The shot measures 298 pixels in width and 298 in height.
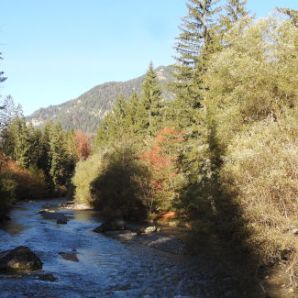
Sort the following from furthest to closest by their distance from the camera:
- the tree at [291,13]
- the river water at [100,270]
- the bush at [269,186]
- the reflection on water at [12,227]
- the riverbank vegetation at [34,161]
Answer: the riverbank vegetation at [34,161]
the reflection on water at [12,227]
the tree at [291,13]
the river water at [100,270]
the bush at [269,186]

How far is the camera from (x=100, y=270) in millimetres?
22875

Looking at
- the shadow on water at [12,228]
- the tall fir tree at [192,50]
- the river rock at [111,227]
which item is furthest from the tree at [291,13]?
the shadow on water at [12,228]

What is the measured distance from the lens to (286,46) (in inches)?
925

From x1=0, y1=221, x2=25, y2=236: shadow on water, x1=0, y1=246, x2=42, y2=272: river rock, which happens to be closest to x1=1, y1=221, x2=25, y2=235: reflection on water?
x1=0, y1=221, x2=25, y2=236: shadow on water

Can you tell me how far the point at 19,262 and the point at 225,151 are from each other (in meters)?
13.0

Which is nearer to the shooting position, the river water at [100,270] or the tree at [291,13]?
the river water at [100,270]

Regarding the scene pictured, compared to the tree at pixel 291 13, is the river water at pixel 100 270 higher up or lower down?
lower down

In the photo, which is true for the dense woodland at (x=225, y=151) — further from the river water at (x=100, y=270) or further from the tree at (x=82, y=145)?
the tree at (x=82, y=145)

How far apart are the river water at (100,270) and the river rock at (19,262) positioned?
29.9 inches

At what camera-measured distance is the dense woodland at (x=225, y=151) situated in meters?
16.5

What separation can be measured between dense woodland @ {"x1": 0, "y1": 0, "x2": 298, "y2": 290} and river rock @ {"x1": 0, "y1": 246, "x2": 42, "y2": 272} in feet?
30.8

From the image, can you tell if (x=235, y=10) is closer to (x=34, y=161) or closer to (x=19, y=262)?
(x=19, y=262)

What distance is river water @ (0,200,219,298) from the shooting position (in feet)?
60.5

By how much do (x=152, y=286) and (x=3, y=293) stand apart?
6728 millimetres
